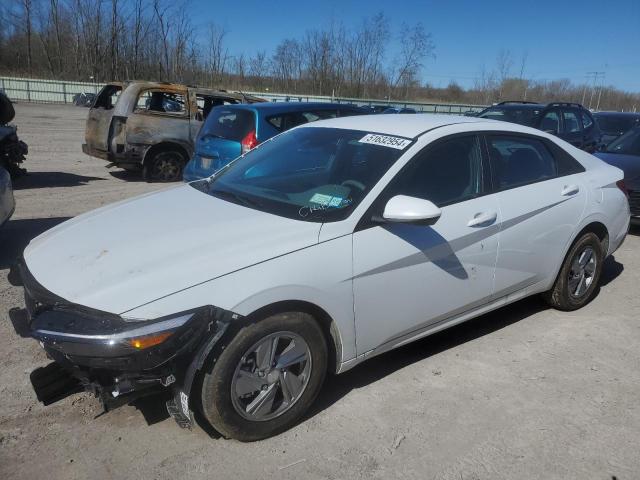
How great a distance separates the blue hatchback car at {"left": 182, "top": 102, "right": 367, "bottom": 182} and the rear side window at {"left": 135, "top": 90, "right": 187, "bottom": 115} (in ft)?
8.24

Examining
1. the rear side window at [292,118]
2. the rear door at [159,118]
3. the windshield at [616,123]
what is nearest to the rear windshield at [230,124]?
the rear side window at [292,118]

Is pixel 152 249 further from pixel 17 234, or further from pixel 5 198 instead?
pixel 17 234

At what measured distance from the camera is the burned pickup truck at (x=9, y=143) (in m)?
8.27

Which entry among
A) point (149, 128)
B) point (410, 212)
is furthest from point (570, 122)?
point (410, 212)

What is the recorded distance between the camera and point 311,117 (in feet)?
28.9

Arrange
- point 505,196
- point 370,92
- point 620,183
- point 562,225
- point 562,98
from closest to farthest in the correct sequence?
1. point 505,196
2. point 562,225
3. point 620,183
4. point 370,92
5. point 562,98

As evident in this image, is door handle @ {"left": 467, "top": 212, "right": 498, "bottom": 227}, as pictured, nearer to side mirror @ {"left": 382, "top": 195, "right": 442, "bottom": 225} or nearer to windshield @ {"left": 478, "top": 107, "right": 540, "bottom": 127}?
side mirror @ {"left": 382, "top": 195, "right": 442, "bottom": 225}

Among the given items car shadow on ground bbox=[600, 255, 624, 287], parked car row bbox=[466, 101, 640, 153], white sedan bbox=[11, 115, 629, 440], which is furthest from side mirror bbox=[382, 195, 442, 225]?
parked car row bbox=[466, 101, 640, 153]

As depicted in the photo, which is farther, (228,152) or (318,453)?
(228,152)

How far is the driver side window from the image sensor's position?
344 centimetres


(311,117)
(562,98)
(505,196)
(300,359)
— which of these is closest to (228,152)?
(311,117)

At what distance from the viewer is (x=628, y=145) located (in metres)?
8.87

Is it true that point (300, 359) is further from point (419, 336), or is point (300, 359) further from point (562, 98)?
point (562, 98)

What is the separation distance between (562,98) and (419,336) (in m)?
65.6
